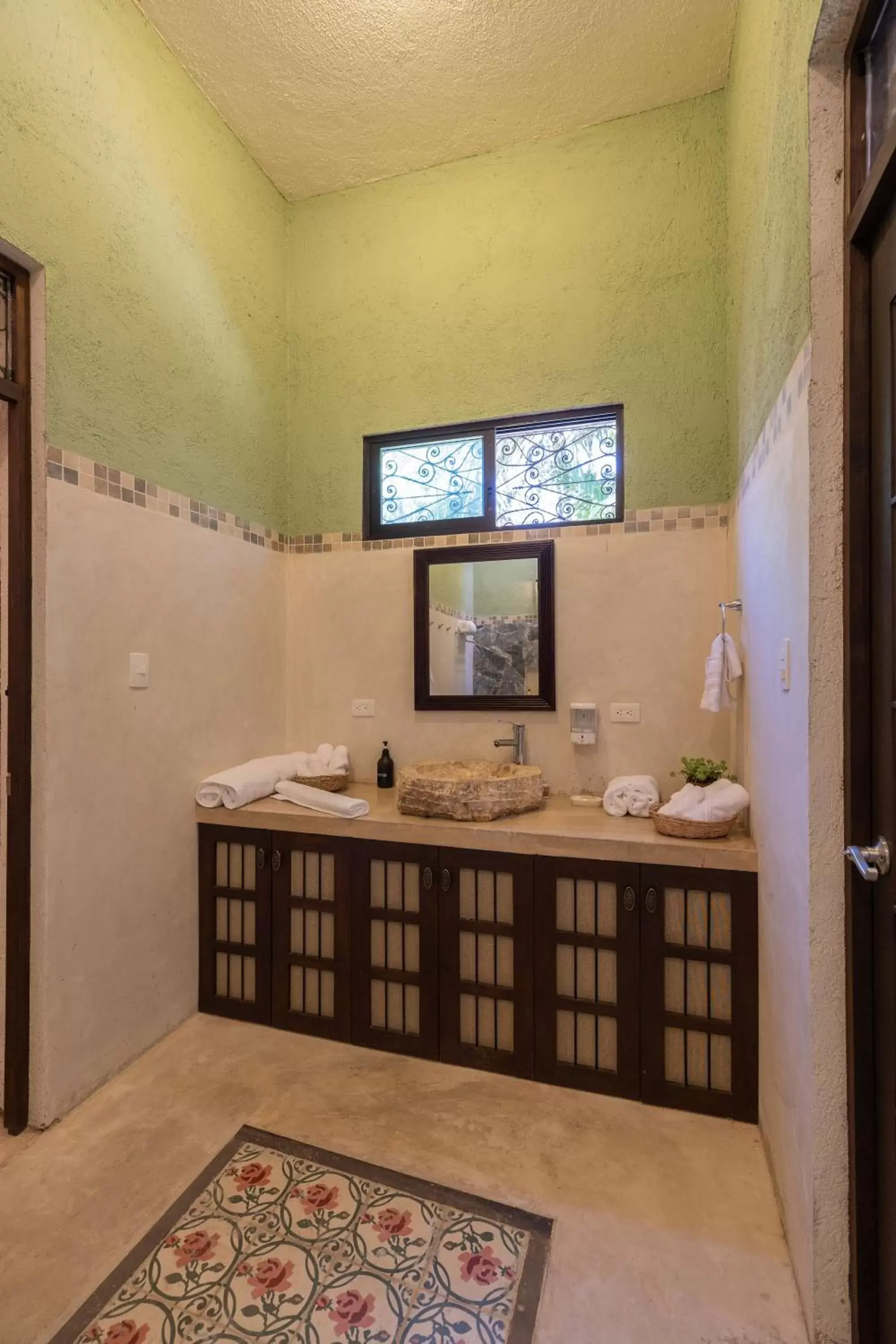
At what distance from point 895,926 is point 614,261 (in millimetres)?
2559

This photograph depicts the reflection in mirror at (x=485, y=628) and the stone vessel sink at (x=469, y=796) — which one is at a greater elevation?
the reflection in mirror at (x=485, y=628)

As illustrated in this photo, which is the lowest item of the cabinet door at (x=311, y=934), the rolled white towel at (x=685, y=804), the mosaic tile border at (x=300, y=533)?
the cabinet door at (x=311, y=934)

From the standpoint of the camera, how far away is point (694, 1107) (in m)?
1.78

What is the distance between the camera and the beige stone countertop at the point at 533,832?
71.2 inches

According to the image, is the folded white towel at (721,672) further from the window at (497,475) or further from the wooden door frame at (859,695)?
the wooden door frame at (859,695)

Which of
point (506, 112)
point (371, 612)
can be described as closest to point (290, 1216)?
point (371, 612)

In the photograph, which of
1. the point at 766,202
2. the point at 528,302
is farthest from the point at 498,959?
the point at 528,302

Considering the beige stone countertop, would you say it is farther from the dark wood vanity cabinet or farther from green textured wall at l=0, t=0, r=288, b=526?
green textured wall at l=0, t=0, r=288, b=526

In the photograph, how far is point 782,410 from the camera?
1.43 metres

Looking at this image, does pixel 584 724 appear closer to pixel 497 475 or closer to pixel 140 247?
pixel 497 475

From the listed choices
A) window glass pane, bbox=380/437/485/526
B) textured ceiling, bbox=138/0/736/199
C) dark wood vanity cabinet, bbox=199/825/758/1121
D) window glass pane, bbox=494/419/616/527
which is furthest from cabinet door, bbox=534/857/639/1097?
textured ceiling, bbox=138/0/736/199

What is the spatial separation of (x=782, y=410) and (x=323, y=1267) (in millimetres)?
2187

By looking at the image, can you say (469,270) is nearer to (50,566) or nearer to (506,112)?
(506,112)

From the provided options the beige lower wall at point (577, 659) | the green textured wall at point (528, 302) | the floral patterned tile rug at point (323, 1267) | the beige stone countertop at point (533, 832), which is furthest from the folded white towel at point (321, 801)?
the green textured wall at point (528, 302)
